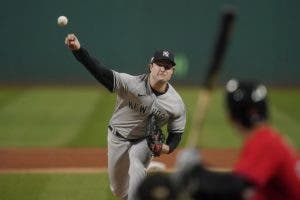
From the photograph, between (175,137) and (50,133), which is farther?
(50,133)

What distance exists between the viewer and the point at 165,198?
3.92m

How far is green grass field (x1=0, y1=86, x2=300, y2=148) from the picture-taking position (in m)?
11.4

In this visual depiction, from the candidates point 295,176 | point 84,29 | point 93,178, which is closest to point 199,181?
point 295,176

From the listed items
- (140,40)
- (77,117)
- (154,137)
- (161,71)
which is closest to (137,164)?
(154,137)

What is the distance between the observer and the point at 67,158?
9805 millimetres

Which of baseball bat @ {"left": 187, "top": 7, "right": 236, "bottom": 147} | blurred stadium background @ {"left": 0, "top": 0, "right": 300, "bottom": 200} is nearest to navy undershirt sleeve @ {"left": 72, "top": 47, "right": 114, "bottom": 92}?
baseball bat @ {"left": 187, "top": 7, "right": 236, "bottom": 147}

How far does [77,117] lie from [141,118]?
6.95 metres

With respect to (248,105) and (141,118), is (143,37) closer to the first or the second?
(141,118)

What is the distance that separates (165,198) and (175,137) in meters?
2.88

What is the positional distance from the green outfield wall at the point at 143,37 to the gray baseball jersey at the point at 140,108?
11.7m

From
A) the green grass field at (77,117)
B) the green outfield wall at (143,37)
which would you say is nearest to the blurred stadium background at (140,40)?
the green outfield wall at (143,37)

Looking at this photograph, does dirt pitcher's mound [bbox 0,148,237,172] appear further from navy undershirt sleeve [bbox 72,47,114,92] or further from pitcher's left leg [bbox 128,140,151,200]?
navy undershirt sleeve [bbox 72,47,114,92]

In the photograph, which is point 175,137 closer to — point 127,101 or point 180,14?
point 127,101

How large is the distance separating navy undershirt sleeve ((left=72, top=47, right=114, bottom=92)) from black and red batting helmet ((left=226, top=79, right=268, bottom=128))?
2.56 metres
